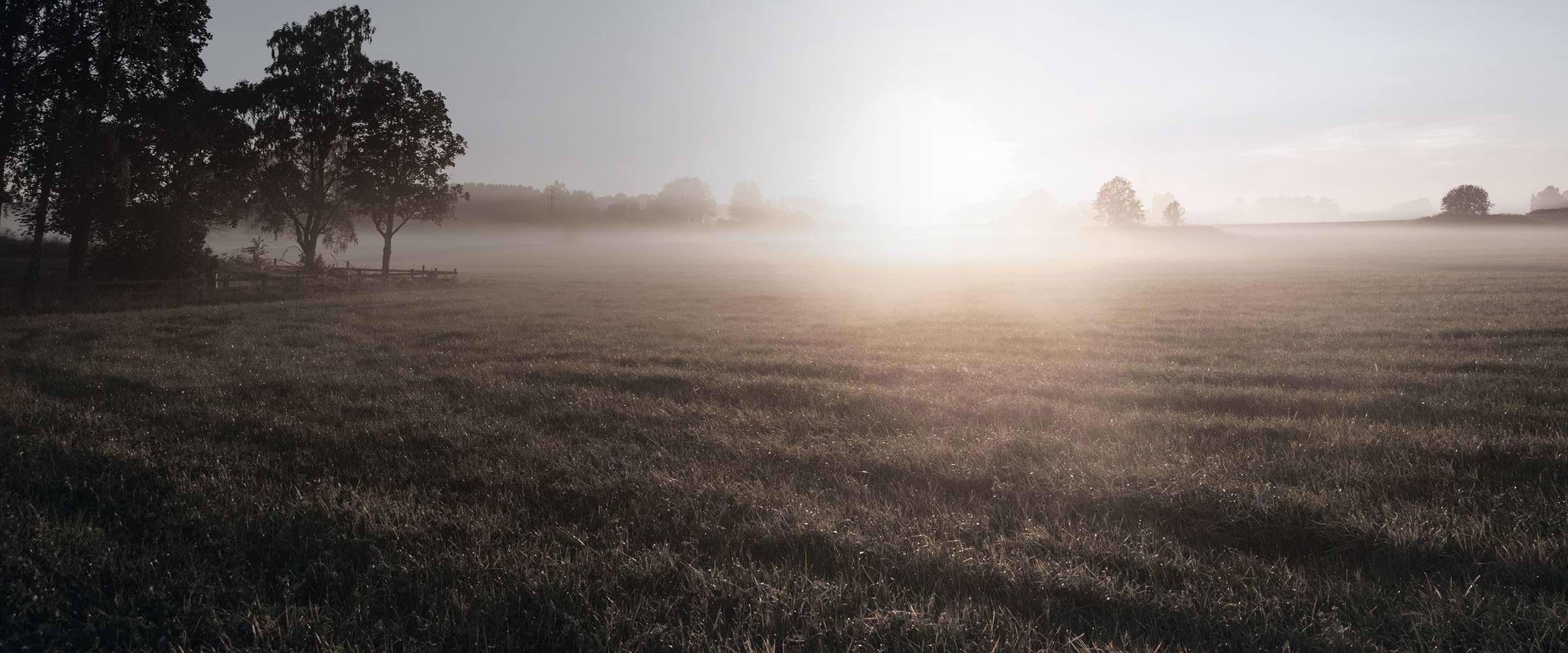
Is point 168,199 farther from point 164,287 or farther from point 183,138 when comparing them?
point 164,287

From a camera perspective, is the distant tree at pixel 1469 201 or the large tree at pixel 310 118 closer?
the large tree at pixel 310 118

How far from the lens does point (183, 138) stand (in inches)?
1075

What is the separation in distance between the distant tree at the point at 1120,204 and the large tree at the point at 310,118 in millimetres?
125809

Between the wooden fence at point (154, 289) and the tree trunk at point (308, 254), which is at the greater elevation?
the tree trunk at point (308, 254)

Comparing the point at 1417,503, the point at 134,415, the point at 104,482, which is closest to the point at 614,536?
the point at 104,482

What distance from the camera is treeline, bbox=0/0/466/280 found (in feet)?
72.2

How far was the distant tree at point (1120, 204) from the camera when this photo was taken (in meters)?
128

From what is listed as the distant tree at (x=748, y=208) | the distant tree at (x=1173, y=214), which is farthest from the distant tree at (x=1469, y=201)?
the distant tree at (x=748, y=208)

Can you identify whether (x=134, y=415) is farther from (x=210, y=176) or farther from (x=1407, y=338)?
(x=210, y=176)

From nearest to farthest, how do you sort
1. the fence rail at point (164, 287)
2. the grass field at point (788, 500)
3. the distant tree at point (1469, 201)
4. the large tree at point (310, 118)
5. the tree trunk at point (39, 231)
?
the grass field at point (788, 500), the fence rail at point (164, 287), the tree trunk at point (39, 231), the large tree at point (310, 118), the distant tree at point (1469, 201)

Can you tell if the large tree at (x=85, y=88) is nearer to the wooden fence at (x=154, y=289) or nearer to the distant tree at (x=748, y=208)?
the wooden fence at (x=154, y=289)

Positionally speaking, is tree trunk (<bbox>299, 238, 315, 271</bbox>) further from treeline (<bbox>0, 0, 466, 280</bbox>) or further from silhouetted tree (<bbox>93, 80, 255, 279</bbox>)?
silhouetted tree (<bbox>93, 80, 255, 279</bbox>)

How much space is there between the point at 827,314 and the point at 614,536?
60.9 feet

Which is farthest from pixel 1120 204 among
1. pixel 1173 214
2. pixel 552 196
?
pixel 552 196
